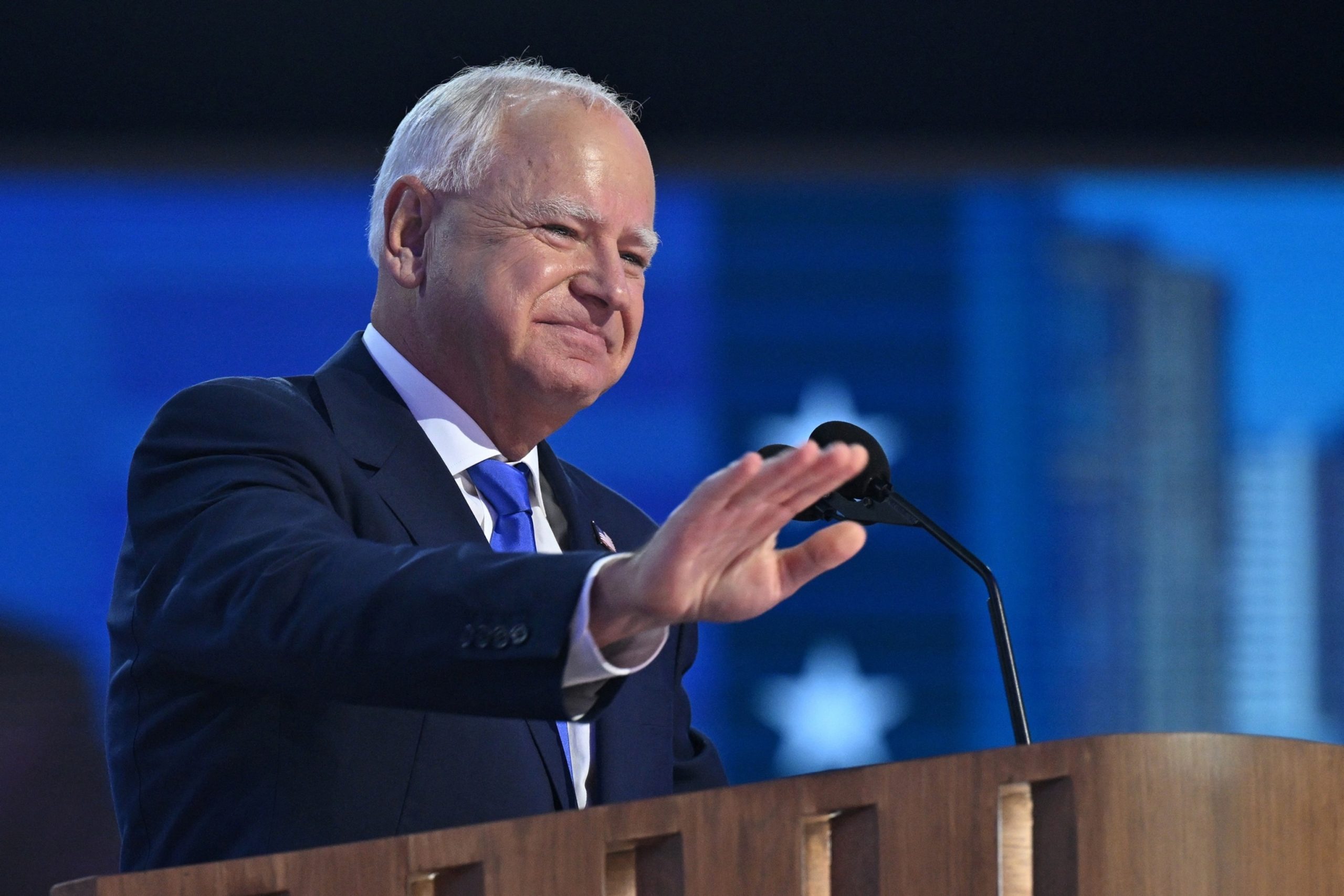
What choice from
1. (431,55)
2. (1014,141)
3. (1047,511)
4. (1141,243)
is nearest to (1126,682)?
(1047,511)

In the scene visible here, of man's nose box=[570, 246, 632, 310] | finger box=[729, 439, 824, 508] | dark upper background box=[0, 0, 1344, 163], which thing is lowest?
finger box=[729, 439, 824, 508]

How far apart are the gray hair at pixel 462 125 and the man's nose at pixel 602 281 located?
16cm

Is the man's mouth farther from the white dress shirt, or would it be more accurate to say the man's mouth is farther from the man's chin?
the white dress shirt

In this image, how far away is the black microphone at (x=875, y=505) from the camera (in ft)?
4.48

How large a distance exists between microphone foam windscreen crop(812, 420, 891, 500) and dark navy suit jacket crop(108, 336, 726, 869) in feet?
1.20

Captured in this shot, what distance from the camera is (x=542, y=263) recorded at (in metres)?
Result: 1.63

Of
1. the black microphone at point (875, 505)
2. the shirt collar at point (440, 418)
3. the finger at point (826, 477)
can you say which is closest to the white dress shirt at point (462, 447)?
the shirt collar at point (440, 418)

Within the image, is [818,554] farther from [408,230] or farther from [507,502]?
[408,230]

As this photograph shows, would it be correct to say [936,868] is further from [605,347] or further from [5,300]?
[5,300]

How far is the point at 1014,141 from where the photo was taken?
3516 mm

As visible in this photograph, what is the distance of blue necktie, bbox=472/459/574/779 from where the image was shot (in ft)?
5.17

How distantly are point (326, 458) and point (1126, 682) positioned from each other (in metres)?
2.63

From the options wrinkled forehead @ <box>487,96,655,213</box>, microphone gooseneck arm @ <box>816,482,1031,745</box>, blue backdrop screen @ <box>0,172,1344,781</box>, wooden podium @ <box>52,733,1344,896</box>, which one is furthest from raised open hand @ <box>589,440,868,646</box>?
blue backdrop screen @ <box>0,172,1344,781</box>

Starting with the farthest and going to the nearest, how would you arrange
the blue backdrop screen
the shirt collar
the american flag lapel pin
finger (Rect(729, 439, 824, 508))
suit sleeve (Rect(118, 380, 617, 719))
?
the blue backdrop screen, the american flag lapel pin, the shirt collar, suit sleeve (Rect(118, 380, 617, 719)), finger (Rect(729, 439, 824, 508))
